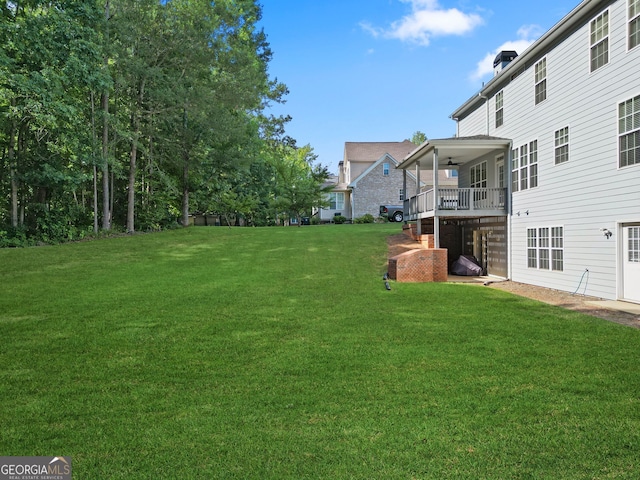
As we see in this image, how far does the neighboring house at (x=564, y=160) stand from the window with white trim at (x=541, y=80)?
0.11 feet

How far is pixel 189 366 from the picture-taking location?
5.53 m

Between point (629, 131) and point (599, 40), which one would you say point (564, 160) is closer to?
point (629, 131)

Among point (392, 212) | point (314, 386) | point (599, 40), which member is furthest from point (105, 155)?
point (392, 212)

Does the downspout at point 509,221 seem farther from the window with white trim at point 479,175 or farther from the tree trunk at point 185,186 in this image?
the tree trunk at point 185,186

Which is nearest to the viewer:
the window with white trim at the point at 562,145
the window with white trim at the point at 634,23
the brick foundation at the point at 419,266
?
the window with white trim at the point at 634,23

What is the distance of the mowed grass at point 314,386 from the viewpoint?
3337mm

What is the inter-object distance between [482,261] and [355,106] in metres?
25.7

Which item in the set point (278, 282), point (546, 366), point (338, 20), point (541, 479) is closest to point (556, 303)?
point (546, 366)

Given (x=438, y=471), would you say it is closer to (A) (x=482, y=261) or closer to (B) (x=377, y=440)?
(B) (x=377, y=440)

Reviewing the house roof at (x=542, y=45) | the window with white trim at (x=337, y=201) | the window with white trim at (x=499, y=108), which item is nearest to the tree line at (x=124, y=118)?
the window with white trim at (x=337, y=201)

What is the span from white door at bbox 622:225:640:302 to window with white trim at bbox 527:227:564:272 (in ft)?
7.87

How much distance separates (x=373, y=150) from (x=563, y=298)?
31717 mm

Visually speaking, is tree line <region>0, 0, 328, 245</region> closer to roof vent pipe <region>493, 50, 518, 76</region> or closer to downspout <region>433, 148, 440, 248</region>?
downspout <region>433, 148, 440, 248</region>

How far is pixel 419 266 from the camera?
546 inches
